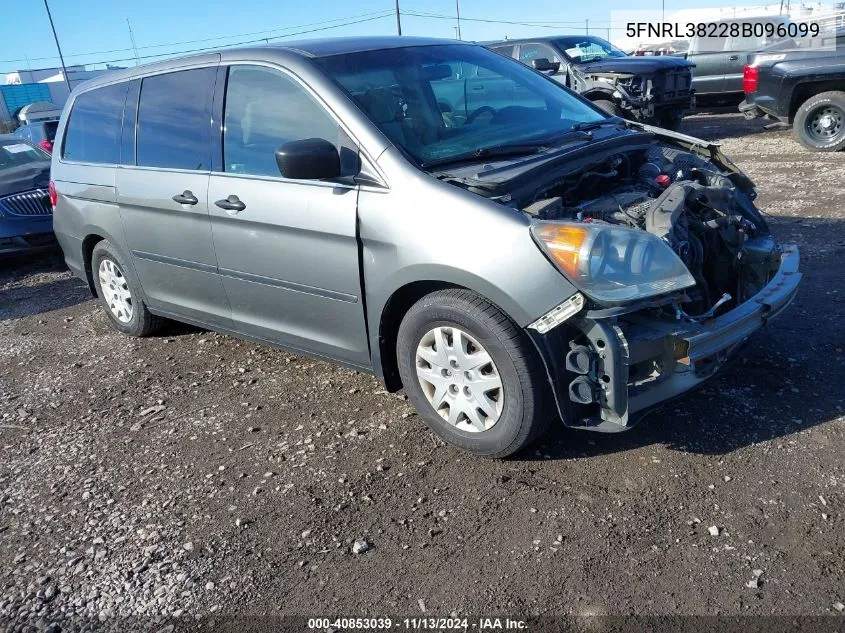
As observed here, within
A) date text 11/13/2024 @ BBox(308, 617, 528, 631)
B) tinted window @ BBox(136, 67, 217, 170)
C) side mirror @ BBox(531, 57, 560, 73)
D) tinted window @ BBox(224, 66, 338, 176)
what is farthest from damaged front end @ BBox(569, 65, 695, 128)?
date text 11/13/2024 @ BBox(308, 617, 528, 631)

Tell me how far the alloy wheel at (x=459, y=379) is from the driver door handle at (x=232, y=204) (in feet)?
4.35

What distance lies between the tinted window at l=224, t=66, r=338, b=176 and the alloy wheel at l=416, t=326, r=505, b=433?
1154 mm

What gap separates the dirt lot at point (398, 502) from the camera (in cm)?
265

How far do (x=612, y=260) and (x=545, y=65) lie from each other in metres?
9.61

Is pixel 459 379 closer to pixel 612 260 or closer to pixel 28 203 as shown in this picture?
pixel 612 260

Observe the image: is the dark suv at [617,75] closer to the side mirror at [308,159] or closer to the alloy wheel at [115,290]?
the alloy wheel at [115,290]

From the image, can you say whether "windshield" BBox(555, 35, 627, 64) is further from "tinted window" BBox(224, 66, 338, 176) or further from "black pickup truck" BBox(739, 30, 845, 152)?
"tinted window" BBox(224, 66, 338, 176)

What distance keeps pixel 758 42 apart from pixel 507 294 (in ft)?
46.3

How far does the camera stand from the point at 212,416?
168 inches

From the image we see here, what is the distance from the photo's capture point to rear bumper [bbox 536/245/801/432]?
9.59ft

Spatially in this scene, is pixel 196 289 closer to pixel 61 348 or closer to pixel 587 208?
pixel 61 348

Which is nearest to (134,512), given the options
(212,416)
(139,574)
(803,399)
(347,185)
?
(139,574)

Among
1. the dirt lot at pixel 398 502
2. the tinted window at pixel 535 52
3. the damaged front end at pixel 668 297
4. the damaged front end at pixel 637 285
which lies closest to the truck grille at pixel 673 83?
the tinted window at pixel 535 52

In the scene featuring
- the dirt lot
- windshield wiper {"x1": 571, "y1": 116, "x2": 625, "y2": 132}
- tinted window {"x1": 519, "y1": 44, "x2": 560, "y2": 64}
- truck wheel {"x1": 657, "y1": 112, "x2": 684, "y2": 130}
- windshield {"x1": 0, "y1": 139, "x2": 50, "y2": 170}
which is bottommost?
truck wheel {"x1": 657, "y1": 112, "x2": 684, "y2": 130}
